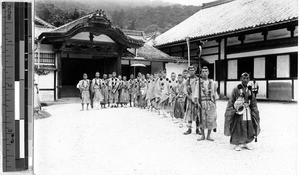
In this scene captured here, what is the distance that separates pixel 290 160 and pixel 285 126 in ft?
9.52

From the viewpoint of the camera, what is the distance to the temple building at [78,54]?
40.1 feet

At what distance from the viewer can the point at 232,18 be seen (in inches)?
571

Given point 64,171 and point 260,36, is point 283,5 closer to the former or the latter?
point 260,36

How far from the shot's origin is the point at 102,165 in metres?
3.99

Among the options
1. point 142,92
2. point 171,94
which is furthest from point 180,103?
point 142,92

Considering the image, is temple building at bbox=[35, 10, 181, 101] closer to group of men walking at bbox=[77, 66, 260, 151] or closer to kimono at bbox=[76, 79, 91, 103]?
kimono at bbox=[76, 79, 91, 103]

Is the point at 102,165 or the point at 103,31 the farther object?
the point at 103,31

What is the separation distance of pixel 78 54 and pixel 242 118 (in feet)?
36.2

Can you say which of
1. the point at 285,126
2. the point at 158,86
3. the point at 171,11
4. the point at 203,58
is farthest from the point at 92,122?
the point at 203,58

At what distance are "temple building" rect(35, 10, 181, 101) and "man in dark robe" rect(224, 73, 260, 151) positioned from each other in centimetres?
854

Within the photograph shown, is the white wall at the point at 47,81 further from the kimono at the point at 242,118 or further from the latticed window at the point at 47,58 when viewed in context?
the kimono at the point at 242,118

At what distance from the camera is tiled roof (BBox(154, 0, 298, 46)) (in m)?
11.5

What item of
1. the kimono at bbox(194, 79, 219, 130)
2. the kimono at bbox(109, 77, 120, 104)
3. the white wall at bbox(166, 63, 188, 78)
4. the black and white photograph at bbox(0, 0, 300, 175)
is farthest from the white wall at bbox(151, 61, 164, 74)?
the kimono at bbox(194, 79, 219, 130)

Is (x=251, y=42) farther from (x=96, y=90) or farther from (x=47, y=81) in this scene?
(x=47, y=81)
